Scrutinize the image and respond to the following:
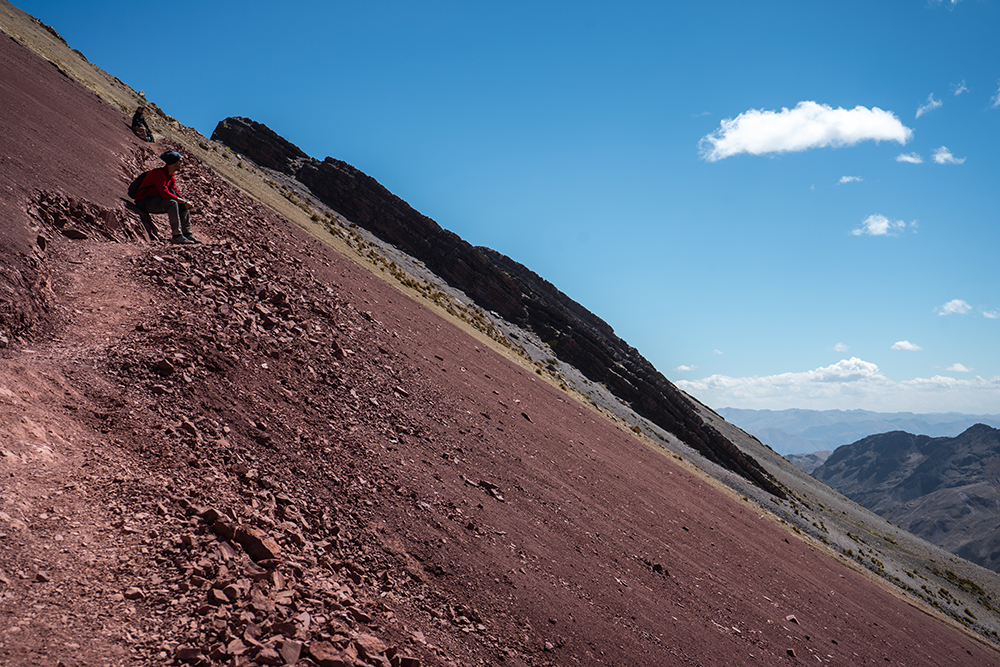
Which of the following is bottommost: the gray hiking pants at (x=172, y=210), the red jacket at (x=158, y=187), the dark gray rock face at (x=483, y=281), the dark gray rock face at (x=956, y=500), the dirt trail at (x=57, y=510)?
the dirt trail at (x=57, y=510)

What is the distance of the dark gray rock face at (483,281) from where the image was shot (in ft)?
195

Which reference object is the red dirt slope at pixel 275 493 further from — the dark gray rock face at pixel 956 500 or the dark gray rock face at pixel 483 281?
the dark gray rock face at pixel 956 500

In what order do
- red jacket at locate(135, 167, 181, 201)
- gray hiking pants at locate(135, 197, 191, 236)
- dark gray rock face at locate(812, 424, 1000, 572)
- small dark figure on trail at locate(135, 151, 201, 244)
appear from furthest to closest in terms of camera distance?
dark gray rock face at locate(812, 424, 1000, 572), red jacket at locate(135, 167, 181, 201), small dark figure on trail at locate(135, 151, 201, 244), gray hiking pants at locate(135, 197, 191, 236)

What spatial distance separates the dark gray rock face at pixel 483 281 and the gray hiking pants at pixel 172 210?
46.7m

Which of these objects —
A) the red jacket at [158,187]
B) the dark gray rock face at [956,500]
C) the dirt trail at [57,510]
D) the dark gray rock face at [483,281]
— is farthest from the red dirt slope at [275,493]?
the dark gray rock face at [956,500]

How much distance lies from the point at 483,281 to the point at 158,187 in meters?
50.8

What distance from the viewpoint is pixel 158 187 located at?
1102 cm

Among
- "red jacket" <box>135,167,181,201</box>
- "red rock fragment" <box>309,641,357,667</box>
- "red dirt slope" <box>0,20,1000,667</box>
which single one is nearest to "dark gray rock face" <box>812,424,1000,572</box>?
"red dirt slope" <box>0,20,1000,667</box>

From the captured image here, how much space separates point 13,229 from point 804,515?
55318 millimetres

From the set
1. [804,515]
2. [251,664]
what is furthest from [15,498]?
[804,515]

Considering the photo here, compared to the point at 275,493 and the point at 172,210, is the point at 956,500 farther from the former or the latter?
the point at 172,210

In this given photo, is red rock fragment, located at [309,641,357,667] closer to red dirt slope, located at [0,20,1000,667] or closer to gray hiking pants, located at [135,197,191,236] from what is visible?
red dirt slope, located at [0,20,1000,667]

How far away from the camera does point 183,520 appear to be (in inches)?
201

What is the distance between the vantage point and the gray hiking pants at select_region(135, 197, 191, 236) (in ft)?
35.1
